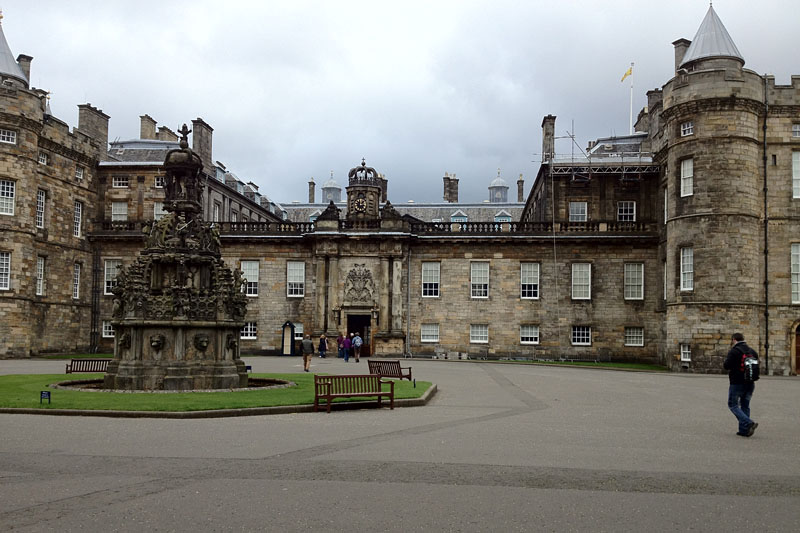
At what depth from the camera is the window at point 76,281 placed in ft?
146

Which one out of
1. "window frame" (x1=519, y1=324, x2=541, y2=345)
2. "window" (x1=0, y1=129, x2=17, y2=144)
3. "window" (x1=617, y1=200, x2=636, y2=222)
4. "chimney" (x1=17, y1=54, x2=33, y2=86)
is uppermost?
"chimney" (x1=17, y1=54, x2=33, y2=86)

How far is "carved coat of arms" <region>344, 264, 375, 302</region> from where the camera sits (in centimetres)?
4403

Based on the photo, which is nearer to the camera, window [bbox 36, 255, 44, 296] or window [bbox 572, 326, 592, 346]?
window [bbox 36, 255, 44, 296]

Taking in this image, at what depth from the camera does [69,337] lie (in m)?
43.7

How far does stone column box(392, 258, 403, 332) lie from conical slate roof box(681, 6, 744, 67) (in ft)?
60.7

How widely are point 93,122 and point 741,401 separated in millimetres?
45614

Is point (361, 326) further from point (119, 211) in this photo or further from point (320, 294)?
point (119, 211)

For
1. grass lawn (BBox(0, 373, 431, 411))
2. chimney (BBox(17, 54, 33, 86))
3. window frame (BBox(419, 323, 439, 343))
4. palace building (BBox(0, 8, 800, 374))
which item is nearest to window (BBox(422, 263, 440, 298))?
palace building (BBox(0, 8, 800, 374))

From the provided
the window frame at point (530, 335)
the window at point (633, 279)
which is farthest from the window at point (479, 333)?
the window at point (633, 279)

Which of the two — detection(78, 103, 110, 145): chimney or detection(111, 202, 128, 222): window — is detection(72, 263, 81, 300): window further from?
detection(78, 103, 110, 145): chimney

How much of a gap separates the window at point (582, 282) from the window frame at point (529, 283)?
2.04 m

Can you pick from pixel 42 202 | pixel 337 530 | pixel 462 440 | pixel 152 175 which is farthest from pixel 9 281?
pixel 337 530

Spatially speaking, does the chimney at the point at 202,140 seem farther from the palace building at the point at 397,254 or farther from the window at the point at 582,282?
the window at the point at 582,282

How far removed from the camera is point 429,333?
44281 millimetres
